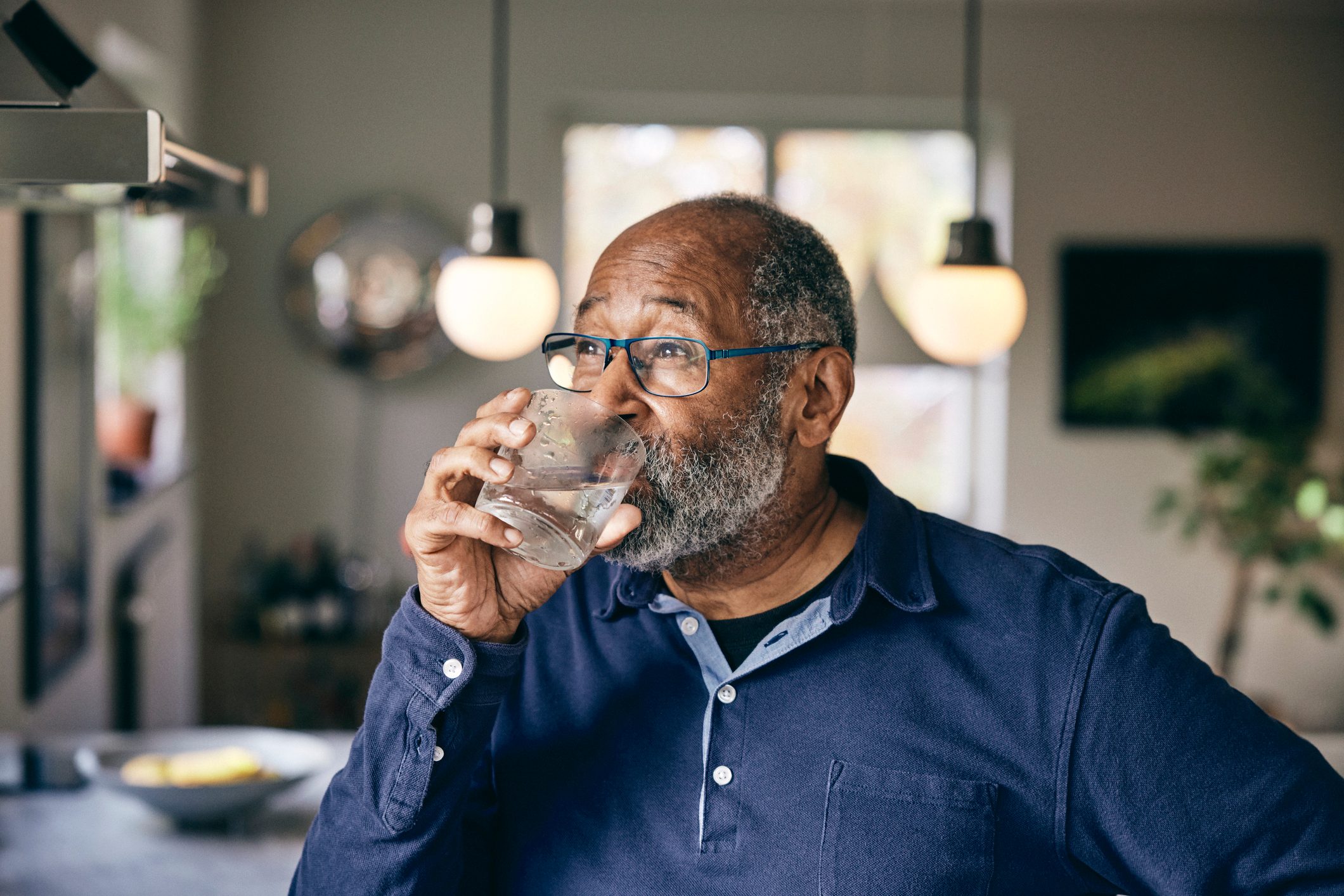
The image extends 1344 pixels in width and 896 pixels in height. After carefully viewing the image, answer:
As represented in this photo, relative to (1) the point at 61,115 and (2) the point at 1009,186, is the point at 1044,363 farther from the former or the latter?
(1) the point at 61,115

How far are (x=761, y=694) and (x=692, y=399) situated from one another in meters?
0.28

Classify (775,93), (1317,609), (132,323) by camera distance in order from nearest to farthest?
(132,323) → (1317,609) → (775,93)

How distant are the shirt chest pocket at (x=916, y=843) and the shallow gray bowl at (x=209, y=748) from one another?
0.99m

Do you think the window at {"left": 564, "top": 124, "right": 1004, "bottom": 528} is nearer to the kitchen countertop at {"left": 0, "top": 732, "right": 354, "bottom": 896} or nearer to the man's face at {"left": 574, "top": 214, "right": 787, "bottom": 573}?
the kitchen countertop at {"left": 0, "top": 732, "right": 354, "bottom": 896}

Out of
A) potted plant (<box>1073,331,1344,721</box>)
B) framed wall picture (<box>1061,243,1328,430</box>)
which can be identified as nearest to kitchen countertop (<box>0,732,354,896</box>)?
potted plant (<box>1073,331,1344,721</box>)

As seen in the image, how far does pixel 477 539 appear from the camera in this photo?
1.01 m

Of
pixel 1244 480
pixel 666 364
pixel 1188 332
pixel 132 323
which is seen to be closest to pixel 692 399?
pixel 666 364

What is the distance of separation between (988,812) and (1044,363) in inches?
143

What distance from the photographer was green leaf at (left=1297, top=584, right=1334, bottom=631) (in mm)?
3736

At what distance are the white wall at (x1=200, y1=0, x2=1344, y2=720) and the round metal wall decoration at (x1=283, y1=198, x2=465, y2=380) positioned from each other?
10 cm

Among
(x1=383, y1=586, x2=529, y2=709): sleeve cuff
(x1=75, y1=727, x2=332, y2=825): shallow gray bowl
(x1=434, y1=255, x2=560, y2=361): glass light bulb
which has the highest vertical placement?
(x1=434, y1=255, x2=560, y2=361): glass light bulb

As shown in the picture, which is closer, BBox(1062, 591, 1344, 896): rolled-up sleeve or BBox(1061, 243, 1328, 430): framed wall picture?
BBox(1062, 591, 1344, 896): rolled-up sleeve

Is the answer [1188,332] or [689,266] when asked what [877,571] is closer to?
[689,266]

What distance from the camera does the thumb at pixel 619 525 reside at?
3.33 ft
